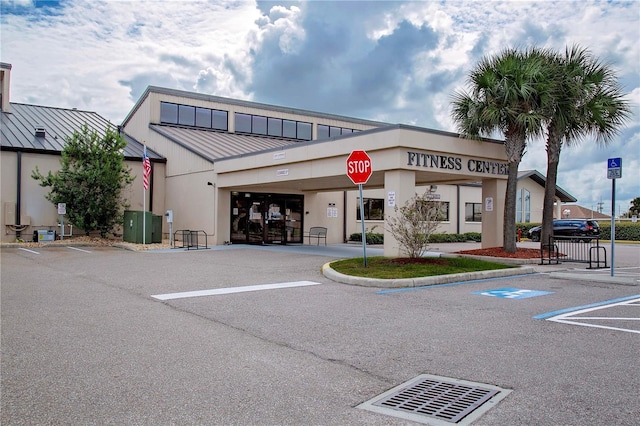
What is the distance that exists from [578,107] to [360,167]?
9680mm

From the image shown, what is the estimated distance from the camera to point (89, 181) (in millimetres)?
24531

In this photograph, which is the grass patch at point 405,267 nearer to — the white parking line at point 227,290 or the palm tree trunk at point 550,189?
the white parking line at point 227,290

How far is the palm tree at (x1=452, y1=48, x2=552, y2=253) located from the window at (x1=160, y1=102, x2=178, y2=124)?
61.9 ft

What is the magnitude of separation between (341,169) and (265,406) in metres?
14.0

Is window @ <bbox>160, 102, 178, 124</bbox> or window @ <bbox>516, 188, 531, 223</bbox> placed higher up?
window @ <bbox>160, 102, 178, 124</bbox>

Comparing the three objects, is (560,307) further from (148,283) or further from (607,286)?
(148,283)

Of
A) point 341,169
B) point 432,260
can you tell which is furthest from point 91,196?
point 432,260

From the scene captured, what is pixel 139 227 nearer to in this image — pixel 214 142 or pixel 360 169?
pixel 214 142

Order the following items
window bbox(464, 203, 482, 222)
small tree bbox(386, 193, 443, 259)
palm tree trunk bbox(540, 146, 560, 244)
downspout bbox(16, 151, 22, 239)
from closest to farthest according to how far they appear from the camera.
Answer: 1. small tree bbox(386, 193, 443, 259)
2. palm tree trunk bbox(540, 146, 560, 244)
3. downspout bbox(16, 151, 22, 239)
4. window bbox(464, 203, 482, 222)

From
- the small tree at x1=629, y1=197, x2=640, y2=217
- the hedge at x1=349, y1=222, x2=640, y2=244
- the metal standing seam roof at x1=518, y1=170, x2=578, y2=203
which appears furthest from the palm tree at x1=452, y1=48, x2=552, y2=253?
the small tree at x1=629, y1=197, x2=640, y2=217

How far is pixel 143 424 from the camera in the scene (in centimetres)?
403

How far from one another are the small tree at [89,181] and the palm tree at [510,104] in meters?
16.4

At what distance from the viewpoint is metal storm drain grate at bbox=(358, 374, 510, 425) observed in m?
4.31

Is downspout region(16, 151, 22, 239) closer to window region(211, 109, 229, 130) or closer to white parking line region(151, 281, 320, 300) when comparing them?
window region(211, 109, 229, 130)
